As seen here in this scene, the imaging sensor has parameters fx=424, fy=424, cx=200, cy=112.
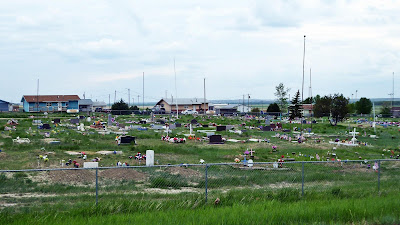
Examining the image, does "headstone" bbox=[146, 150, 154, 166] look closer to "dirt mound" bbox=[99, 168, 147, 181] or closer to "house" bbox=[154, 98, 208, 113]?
"dirt mound" bbox=[99, 168, 147, 181]

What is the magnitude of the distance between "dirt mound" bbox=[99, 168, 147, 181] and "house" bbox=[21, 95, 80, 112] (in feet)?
323

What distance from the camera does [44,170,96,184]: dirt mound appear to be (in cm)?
1691

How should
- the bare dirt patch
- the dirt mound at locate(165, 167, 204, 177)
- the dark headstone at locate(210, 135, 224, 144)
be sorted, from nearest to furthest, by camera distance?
the bare dirt patch
the dirt mound at locate(165, 167, 204, 177)
the dark headstone at locate(210, 135, 224, 144)

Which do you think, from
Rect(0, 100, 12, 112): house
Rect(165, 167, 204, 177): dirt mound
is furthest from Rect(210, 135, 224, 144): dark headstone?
Rect(0, 100, 12, 112): house

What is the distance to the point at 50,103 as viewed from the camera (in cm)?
11425

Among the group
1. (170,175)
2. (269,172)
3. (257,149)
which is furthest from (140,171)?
(257,149)

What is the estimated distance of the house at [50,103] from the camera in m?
112

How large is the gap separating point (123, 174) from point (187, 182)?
286cm

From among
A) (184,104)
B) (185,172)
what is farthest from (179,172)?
(184,104)

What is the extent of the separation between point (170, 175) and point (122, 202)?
6.08m

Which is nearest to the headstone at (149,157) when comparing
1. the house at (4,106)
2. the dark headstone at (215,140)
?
the dark headstone at (215,140)

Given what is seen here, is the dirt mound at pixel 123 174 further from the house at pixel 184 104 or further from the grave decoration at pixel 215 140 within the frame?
the house at pixel 184 104

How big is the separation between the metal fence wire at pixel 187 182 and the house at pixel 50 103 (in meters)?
98.9

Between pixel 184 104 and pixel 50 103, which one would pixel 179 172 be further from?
pixel 184 104
